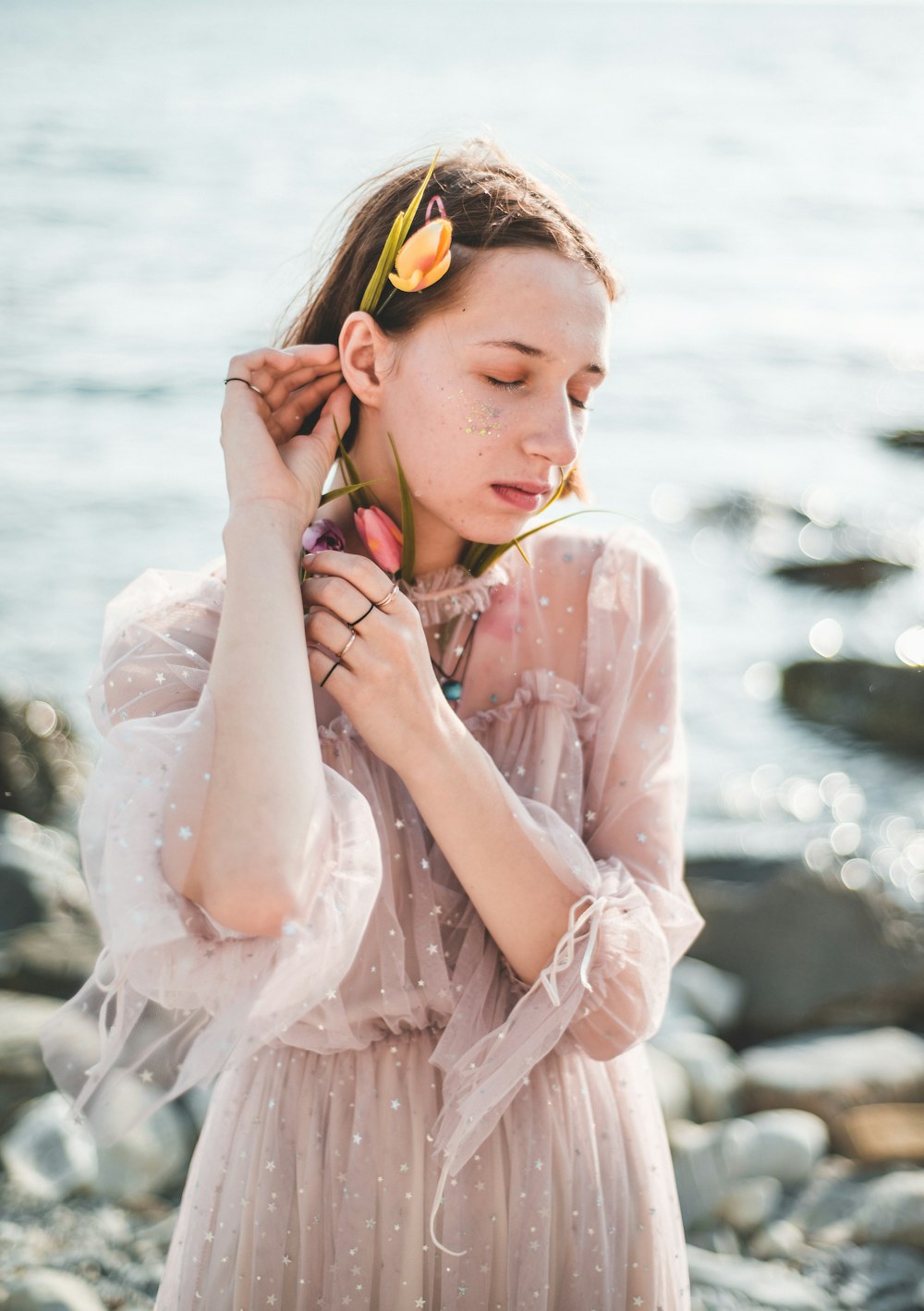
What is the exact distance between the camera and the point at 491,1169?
196cm

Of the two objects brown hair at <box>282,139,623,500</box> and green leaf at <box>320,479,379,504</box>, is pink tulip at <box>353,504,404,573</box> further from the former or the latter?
brown hair at <box>282,139,623,500</box>

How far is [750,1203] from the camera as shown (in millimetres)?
3646

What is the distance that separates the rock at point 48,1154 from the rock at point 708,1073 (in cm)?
187

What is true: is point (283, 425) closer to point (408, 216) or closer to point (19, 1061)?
point (408, 216)

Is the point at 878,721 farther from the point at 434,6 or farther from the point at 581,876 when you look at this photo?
the point at 434,6

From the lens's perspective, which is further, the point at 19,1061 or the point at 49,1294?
the point at 19,1061

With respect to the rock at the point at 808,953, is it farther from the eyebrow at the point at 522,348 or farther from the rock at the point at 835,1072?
the eyebrow at the point at 522,348

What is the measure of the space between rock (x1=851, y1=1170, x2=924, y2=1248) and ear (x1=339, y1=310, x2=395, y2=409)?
9.01 feet

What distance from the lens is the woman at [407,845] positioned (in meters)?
1.70

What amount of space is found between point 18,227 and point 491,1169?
17.1 metres

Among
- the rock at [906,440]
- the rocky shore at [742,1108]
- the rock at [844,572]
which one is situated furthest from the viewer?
the rock at [906,440]

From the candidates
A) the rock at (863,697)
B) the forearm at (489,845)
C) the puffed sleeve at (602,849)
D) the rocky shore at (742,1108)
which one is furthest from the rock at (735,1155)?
the rock at (863,697)

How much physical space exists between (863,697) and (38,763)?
187 inches

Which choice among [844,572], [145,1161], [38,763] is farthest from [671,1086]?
[844,572]
